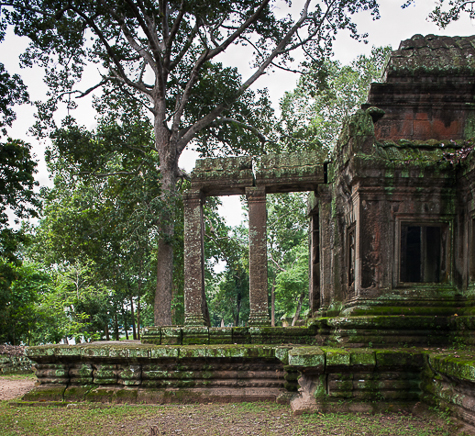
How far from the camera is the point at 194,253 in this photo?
9547 millimetres

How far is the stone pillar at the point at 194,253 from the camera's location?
939 centimetres

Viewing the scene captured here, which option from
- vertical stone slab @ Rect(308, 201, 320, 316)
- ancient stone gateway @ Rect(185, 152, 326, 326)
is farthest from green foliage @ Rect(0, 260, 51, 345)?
vertical stone slab @ Rect(308, 201, 320, 316)

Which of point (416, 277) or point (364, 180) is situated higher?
point (364, 180)

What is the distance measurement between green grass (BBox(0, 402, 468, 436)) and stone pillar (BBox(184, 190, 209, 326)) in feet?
11.8

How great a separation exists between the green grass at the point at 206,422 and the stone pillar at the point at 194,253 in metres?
3.60

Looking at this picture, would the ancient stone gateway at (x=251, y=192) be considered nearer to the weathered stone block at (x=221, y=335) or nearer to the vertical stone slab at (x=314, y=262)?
the weathered stone block at (x=221, y=335)

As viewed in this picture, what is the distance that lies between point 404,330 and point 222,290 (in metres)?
25.8

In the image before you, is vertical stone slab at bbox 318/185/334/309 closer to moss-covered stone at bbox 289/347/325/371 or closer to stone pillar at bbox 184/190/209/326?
stone pillar at bbox 184/190/209/326

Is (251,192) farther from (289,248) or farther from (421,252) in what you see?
(289,248)

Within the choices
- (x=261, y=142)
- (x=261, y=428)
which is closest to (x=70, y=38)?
(x=261, y=142)

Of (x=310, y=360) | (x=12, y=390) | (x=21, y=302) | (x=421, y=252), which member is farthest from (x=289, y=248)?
(x=310, y=360)

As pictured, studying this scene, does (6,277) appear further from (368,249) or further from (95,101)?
(368,249)

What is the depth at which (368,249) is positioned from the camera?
634cm

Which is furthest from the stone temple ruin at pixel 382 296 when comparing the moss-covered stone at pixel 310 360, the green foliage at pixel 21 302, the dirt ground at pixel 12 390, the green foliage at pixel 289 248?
the green foliage at pixel 289 248
